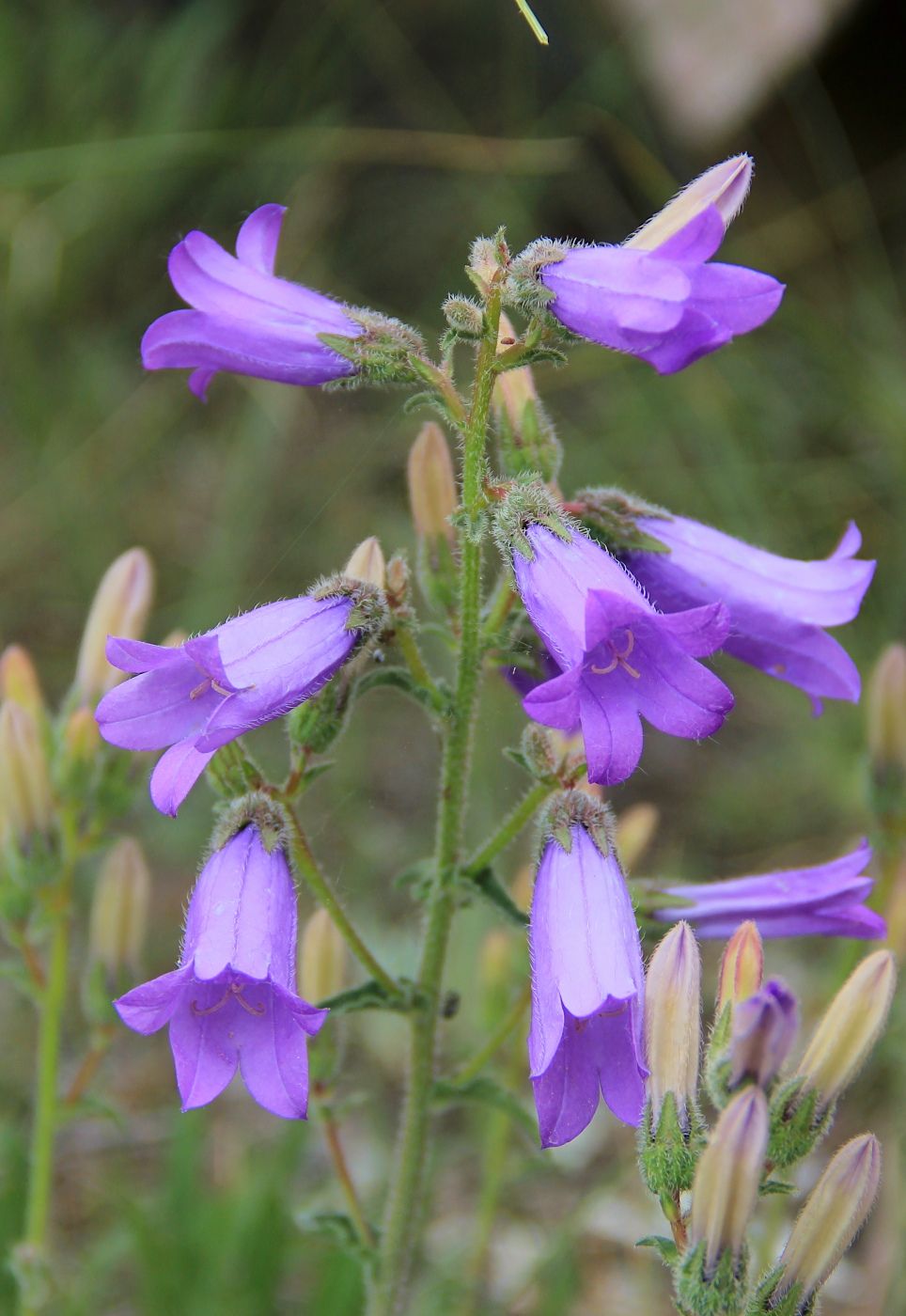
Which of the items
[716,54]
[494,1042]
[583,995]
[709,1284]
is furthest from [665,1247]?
[716,54]

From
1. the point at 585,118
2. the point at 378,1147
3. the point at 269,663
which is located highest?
the point at 585,118

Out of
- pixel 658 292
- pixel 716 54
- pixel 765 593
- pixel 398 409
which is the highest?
pixel 716 54

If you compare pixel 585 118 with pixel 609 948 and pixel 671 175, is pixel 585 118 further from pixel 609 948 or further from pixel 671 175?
pixel 609 948

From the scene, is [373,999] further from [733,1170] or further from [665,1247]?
[733,1170]

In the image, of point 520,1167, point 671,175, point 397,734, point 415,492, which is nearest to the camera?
point 415,492

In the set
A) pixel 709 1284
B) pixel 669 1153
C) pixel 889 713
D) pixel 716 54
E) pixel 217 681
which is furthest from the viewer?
pixel 716 54

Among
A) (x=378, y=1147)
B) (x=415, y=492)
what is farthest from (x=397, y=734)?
(x=415, y=492)

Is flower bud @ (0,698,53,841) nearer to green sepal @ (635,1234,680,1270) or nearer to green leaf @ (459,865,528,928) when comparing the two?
green leaf @ (459,865,528,928)

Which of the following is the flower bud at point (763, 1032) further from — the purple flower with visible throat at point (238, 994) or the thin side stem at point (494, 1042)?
the thin side stem at point (494, 1042)
